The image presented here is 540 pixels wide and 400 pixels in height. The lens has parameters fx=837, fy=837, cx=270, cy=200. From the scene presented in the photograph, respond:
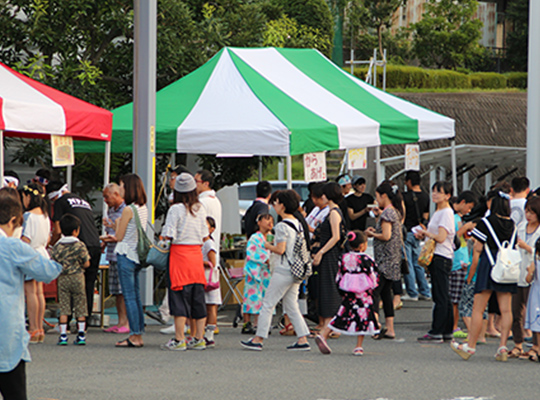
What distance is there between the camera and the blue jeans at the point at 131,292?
29.0ft

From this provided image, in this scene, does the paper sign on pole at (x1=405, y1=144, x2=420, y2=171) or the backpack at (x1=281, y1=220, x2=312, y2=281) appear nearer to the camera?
the backpack at (x1=281, y1=220, x2=312, y2=281)

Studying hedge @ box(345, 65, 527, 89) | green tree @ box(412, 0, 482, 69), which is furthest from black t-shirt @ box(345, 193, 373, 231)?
green tree @ box(412, 0, 482, 69)

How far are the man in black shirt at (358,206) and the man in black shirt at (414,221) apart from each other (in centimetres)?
63

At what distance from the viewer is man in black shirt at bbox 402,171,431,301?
12.9 meters

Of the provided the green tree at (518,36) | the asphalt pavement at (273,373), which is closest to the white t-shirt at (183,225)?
the asphalt pavement at (273,373)

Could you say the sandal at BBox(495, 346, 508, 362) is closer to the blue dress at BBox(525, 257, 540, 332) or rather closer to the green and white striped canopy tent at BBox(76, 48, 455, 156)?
the blue dress at BBox(525, 257, 540, 332)

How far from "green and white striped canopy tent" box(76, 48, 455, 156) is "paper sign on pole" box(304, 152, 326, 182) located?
0.24m

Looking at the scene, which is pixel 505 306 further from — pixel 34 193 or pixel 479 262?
pixel 34 193

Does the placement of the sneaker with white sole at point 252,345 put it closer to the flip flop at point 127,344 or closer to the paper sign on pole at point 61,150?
the flip flop at point 127,344

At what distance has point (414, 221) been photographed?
13164 millimetres

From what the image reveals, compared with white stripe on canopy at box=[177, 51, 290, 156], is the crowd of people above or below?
below

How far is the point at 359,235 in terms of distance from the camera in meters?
8.79

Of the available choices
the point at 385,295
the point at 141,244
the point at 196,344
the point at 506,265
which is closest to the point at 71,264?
the point at 141,244

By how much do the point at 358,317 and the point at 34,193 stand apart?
3646mm
